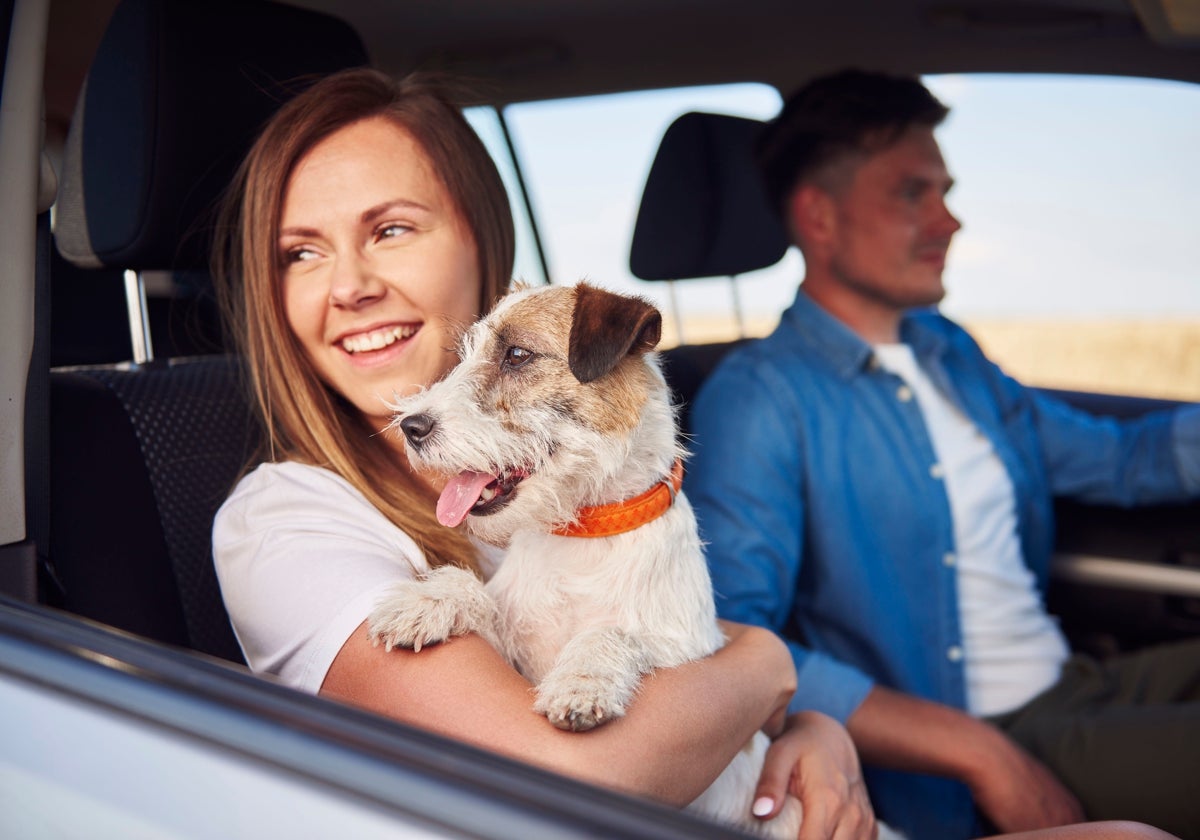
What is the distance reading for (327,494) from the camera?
1904 millimetres

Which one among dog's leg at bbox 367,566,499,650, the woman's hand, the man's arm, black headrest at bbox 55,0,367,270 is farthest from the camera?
the man's arm

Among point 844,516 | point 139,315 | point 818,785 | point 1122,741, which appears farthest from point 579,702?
point 1122,741

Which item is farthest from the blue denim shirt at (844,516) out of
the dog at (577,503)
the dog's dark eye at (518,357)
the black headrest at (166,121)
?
the black headrest at (166,121)

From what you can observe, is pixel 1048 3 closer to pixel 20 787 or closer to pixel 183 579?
pixel 183 579

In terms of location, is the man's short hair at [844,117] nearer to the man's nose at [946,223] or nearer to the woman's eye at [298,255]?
the man's nose at [946,223]

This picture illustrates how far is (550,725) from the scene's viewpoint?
1445 millimetres

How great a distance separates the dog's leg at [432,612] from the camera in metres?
1.56

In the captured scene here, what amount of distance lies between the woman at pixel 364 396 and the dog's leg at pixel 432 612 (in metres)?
0.02

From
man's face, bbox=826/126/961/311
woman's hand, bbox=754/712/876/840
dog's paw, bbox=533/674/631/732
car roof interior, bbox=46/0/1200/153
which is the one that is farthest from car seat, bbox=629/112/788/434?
dog's paw, bbox=533/674/631/732

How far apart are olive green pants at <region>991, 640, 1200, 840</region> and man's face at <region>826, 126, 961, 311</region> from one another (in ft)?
3.87

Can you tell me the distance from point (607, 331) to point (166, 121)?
3.23 feet

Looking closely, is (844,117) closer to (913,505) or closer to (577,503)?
(913,505)

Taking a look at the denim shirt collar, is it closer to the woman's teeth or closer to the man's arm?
the man's arm

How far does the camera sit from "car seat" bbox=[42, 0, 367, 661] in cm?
201
